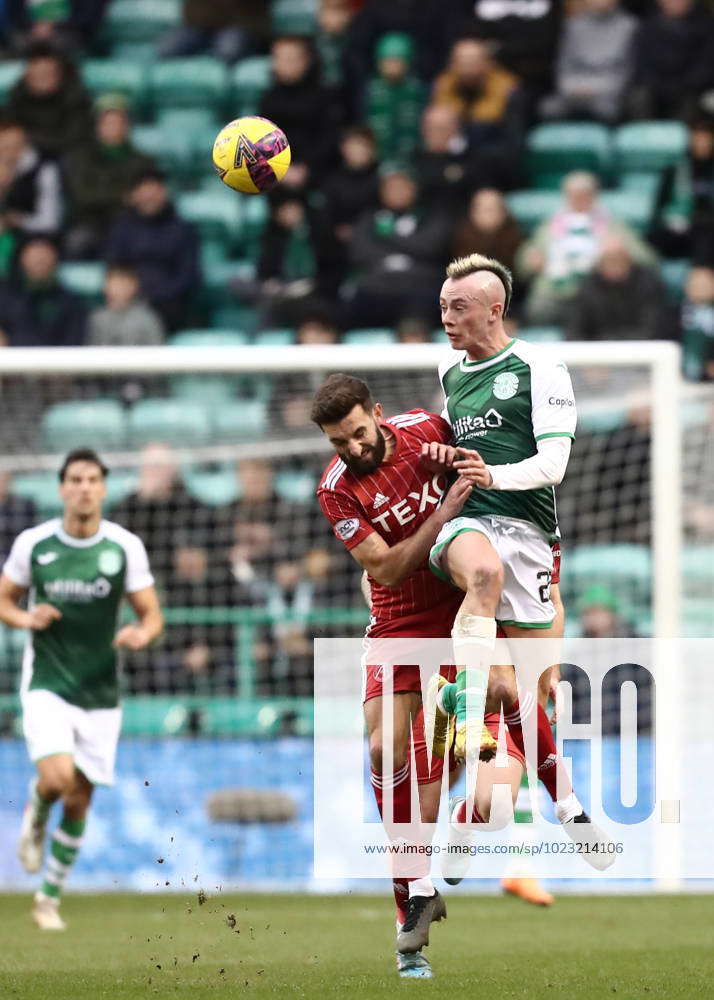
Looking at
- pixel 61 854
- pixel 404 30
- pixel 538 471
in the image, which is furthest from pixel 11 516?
pixel 404 30

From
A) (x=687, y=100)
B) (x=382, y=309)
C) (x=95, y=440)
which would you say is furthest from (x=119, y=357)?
(x=687, y=100)

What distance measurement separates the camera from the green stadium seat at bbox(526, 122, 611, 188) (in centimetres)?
1587

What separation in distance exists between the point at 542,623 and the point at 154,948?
2709mm

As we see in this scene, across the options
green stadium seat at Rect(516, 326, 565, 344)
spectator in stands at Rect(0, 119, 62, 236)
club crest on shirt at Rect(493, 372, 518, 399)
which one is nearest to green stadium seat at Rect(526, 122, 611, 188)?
green stadium seat at Rect(516, 326, 565, 344)

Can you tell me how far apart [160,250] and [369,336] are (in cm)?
199

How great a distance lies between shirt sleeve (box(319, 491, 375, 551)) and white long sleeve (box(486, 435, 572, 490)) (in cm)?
65

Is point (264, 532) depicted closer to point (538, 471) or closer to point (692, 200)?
point (692, 200)

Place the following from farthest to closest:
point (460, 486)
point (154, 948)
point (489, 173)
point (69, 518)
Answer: point (489, 173)
point (69, 518)
point (154, 948)
point (460, 486)

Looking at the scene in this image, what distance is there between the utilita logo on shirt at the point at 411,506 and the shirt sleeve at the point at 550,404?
1.89 ft

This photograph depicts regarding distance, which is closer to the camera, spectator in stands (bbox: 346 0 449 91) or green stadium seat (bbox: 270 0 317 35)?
spectator in stands (bbox: 346 0 449 91)

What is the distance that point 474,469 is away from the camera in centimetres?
748

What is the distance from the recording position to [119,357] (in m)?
12.0

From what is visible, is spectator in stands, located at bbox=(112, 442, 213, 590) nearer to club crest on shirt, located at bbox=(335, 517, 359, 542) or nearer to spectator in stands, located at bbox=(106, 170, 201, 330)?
spectator in stands, located at bbox=(106, 170, 201, 330)

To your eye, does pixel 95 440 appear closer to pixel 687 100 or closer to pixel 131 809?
pixel 131 809
